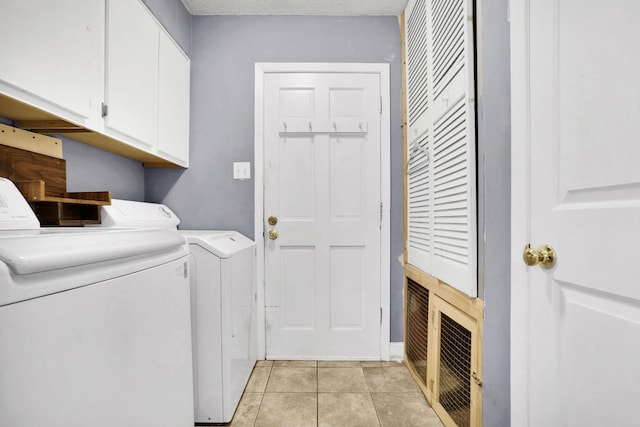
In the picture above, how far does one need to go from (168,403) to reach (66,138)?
1297mm

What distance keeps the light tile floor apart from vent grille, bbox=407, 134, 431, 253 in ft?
2.70

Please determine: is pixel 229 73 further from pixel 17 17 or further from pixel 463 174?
pixel 463 174

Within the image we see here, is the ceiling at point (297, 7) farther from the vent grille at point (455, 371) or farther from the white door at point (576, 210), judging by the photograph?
the vent grille at point (455, 371)

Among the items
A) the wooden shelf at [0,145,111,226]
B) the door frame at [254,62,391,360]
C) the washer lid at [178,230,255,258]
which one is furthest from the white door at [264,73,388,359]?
the wooden shelf at [0,145,111,226]

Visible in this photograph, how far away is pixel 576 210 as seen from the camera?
71 centimetres

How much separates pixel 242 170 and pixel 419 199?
1213 mm

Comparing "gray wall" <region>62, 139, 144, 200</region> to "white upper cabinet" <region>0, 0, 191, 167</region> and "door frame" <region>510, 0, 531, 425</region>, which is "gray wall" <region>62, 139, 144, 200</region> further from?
"door frame" <region>510, 0, 531, 425</region>

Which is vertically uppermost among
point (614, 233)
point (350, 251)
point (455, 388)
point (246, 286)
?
point (614, 233)

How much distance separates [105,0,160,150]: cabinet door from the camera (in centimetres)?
133

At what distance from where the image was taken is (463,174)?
1225 mm

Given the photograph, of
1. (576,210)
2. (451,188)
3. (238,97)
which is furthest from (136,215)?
(576,210)

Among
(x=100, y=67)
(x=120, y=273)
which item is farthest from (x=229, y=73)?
(x=120, y=273)

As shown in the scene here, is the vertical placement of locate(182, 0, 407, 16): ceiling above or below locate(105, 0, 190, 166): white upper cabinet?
above

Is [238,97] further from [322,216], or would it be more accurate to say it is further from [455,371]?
[455,371]
